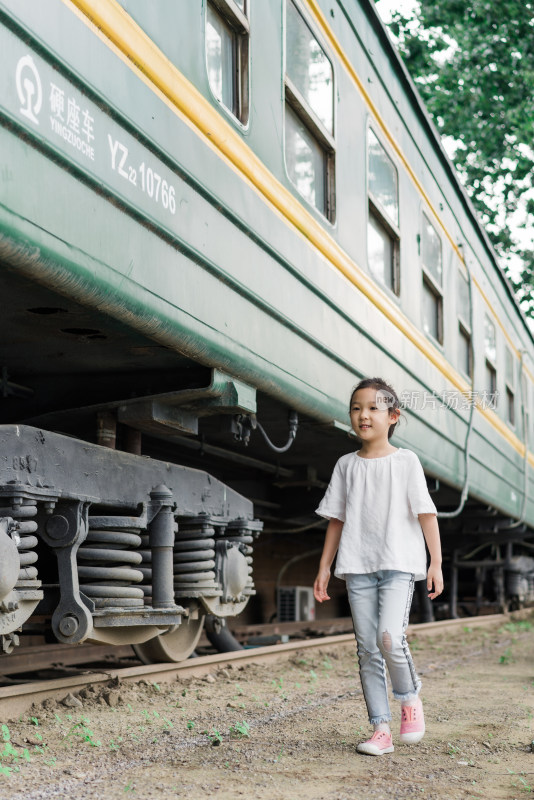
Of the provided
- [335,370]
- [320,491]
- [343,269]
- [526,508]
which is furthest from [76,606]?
[526,508]

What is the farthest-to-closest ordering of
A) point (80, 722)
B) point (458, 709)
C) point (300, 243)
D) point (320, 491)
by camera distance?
point (320, 491) → point (300, 243) → point (458, 709) → point (80, 722)

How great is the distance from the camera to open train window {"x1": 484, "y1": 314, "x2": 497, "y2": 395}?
30.6ft

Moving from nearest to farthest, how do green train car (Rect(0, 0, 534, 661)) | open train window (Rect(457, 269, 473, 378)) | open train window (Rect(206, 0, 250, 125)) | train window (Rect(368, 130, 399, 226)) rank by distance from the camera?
green train car (Rect(0, 0, 534, 661)), open train window (Rect(206, 0, 250, 125)), train window (Rect(368, 130, 399, 226)), open train window (Rect(457, 269, 473, 378))

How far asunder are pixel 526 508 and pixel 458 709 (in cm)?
756

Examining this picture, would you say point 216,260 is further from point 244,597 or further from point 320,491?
point 320,491

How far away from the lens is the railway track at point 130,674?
11.4 ft

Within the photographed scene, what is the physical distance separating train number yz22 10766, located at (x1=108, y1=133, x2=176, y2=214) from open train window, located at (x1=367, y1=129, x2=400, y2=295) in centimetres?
247

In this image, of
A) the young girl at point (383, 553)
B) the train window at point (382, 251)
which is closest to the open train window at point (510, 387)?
the train window at point (382, 251)

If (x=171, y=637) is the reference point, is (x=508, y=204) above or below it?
above

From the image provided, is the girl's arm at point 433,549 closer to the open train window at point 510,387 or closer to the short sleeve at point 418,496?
the short sleeve at point 418,496

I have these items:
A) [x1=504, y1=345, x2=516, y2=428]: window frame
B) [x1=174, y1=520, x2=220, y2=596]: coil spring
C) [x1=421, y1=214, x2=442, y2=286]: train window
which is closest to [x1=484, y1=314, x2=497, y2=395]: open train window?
[x1=504, y1=345, x2=516, y2=428]: window frame

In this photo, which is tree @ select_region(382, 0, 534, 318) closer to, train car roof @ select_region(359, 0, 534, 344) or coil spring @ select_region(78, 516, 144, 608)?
train car roof @ select_region(359, 0, 534, 344)

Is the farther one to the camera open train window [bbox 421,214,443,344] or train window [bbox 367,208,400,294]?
open train window [bbox 421,214,443,344]

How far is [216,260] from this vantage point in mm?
3518
